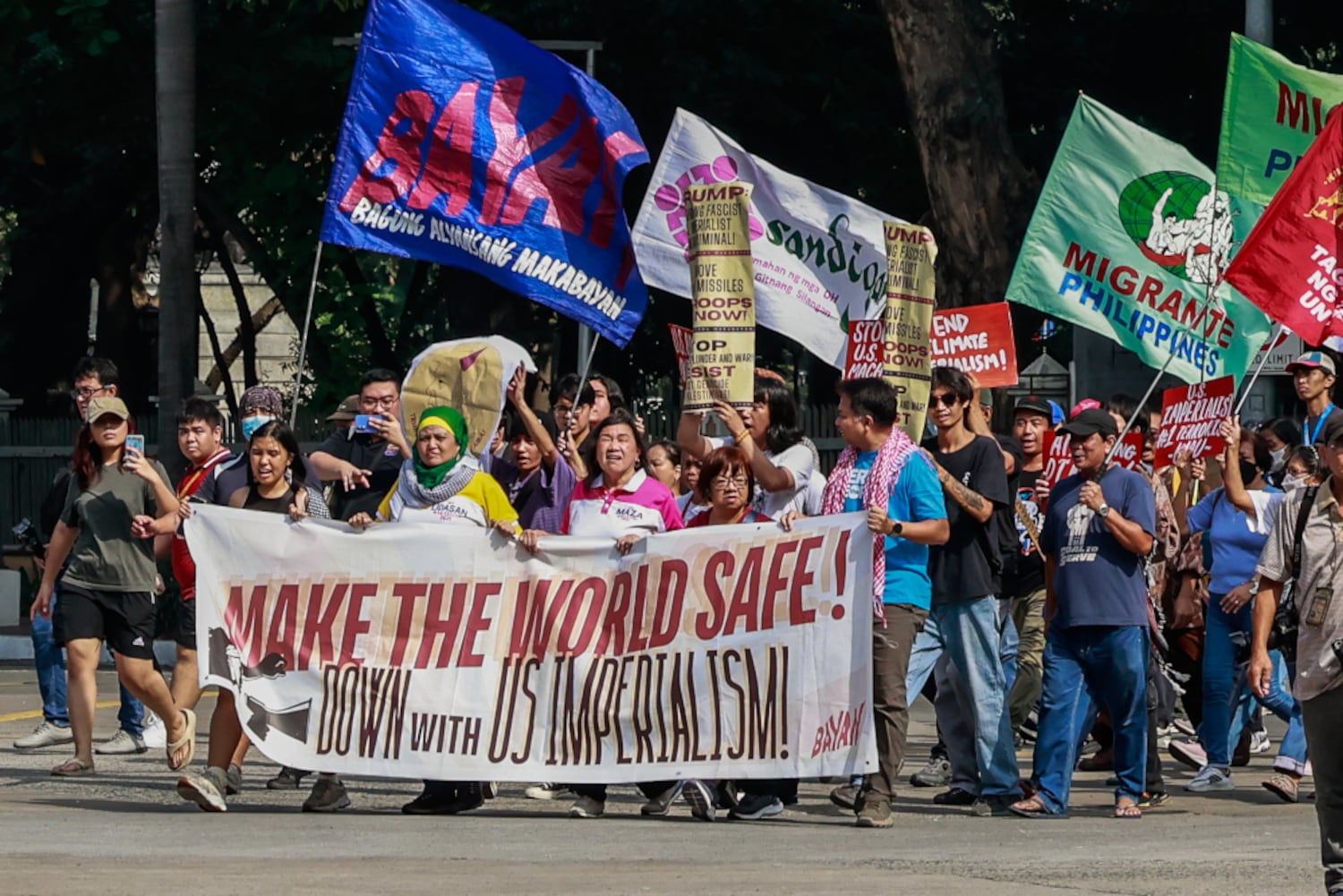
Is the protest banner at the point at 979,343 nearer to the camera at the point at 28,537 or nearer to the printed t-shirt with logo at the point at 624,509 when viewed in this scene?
the printed t-shirt with logo at the point at 624,509

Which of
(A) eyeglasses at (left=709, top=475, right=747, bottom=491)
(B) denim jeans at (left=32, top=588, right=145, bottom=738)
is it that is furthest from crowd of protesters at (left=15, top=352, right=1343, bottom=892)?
(B) denim jeans at (left=32, top=588, right=145, bottom=738)

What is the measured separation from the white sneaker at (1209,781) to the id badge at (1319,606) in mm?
3477

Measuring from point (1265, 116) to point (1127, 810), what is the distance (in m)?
3.72

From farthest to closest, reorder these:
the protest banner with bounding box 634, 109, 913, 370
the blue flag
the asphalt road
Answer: the protest banner with bounding box 634, 109, 913, 370
the blue flag
the asphalt road

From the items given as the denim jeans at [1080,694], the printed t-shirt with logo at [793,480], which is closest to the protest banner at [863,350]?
the printed t-shirt with logo at [793,480]

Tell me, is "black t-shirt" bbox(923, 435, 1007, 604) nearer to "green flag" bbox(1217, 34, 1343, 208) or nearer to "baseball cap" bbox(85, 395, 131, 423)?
"green flag" bbox(1217, 34, 1343, 208)

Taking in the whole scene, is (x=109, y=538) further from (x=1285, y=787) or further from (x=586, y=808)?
(x=1285, y=787)

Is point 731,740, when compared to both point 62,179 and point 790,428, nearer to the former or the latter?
point 790,428

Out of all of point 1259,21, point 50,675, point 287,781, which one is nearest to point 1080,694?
point 287,781

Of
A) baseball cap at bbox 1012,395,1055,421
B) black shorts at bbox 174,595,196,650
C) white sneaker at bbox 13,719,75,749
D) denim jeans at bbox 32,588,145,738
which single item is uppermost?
baseball cap at bbox 1012,395,1055,421

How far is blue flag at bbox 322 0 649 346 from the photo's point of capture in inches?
→ 439

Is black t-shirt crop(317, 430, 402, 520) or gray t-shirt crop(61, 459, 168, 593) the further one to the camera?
gray t-shirt crop(61, 459, 168, 593)

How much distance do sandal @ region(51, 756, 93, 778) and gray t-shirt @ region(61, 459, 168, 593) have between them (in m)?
0.86

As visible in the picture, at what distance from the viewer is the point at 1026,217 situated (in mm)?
17891
